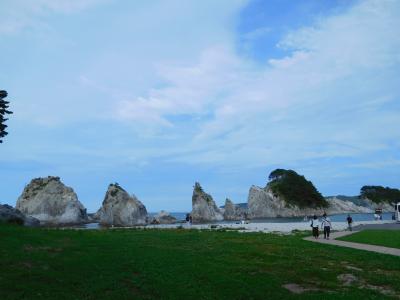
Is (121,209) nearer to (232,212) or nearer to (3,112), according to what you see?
(232,212)

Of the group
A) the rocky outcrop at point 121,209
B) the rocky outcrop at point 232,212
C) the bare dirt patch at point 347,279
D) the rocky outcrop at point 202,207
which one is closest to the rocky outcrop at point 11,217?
the bare dirt patch at point 347,279

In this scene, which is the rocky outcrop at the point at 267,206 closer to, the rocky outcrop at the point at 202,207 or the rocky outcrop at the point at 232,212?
the rocky outcrop at the point at 232,212

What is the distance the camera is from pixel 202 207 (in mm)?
158125

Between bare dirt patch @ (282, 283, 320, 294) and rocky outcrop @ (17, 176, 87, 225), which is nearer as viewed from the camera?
bare dirt patch @ (282, 283, 320, 294)

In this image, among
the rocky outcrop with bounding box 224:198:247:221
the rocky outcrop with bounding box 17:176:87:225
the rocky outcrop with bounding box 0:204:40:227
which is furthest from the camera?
the rocky outcrop with bounding box 224:198:247:221

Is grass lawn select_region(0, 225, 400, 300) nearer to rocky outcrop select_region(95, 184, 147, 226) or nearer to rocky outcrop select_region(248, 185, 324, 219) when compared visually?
rocky outcrop select_region(95, 184, 147, 226)

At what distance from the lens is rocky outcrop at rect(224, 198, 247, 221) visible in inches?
6998

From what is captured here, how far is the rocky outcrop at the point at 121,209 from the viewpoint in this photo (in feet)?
423

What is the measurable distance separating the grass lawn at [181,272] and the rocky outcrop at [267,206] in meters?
157

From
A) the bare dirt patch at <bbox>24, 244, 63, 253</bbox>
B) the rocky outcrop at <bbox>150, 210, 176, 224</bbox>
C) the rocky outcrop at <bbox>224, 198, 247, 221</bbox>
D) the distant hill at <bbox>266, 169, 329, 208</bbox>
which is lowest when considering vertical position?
the bare dirt patch at <bbox>24, 244, 63, 253</bbox>

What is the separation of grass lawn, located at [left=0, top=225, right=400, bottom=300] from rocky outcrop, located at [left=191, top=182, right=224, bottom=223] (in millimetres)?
128124

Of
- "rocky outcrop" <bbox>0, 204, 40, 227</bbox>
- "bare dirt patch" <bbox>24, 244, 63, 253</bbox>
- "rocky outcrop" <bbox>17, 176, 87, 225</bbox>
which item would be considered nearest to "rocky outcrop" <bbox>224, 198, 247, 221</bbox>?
"rocky outcrop" <bbox>17, 176, 87, 225</bbox>

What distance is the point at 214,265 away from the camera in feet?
75.0

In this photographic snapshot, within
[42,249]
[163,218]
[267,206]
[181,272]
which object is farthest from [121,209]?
[181,272]
